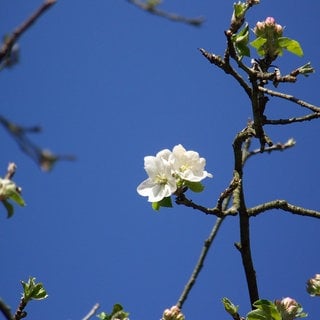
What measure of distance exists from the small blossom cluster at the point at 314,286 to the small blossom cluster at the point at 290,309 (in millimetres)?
329

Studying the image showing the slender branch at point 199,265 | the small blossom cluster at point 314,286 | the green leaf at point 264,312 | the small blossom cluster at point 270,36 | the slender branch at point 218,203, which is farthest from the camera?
the slender branch at point 199,265

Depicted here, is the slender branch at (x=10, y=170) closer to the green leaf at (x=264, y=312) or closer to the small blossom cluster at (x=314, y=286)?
the green leaf at (x=264, y=312)

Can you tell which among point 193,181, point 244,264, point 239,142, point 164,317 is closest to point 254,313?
point 244,264

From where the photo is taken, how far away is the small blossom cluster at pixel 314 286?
10.3ft

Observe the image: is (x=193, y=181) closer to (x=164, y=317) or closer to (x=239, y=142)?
(x=239, y=142)

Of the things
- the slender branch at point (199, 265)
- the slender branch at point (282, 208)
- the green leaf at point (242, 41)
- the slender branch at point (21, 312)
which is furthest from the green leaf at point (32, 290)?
the green leaf at point (242, 41)

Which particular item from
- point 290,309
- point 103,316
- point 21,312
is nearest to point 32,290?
Answer: point 21,312

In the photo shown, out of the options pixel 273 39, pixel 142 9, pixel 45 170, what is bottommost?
pixel 45 170

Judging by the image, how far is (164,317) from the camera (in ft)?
9.20

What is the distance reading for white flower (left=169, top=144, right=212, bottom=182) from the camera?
2.84 meters

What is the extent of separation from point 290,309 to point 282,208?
25.7 inches

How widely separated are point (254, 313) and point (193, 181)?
34.9 inches

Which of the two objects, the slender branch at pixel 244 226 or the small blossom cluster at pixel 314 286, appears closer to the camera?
the slender branch at pixel 244 226

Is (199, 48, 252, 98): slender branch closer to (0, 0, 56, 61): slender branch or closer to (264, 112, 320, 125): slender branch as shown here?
(264, 112, 320, 125): slender branch
